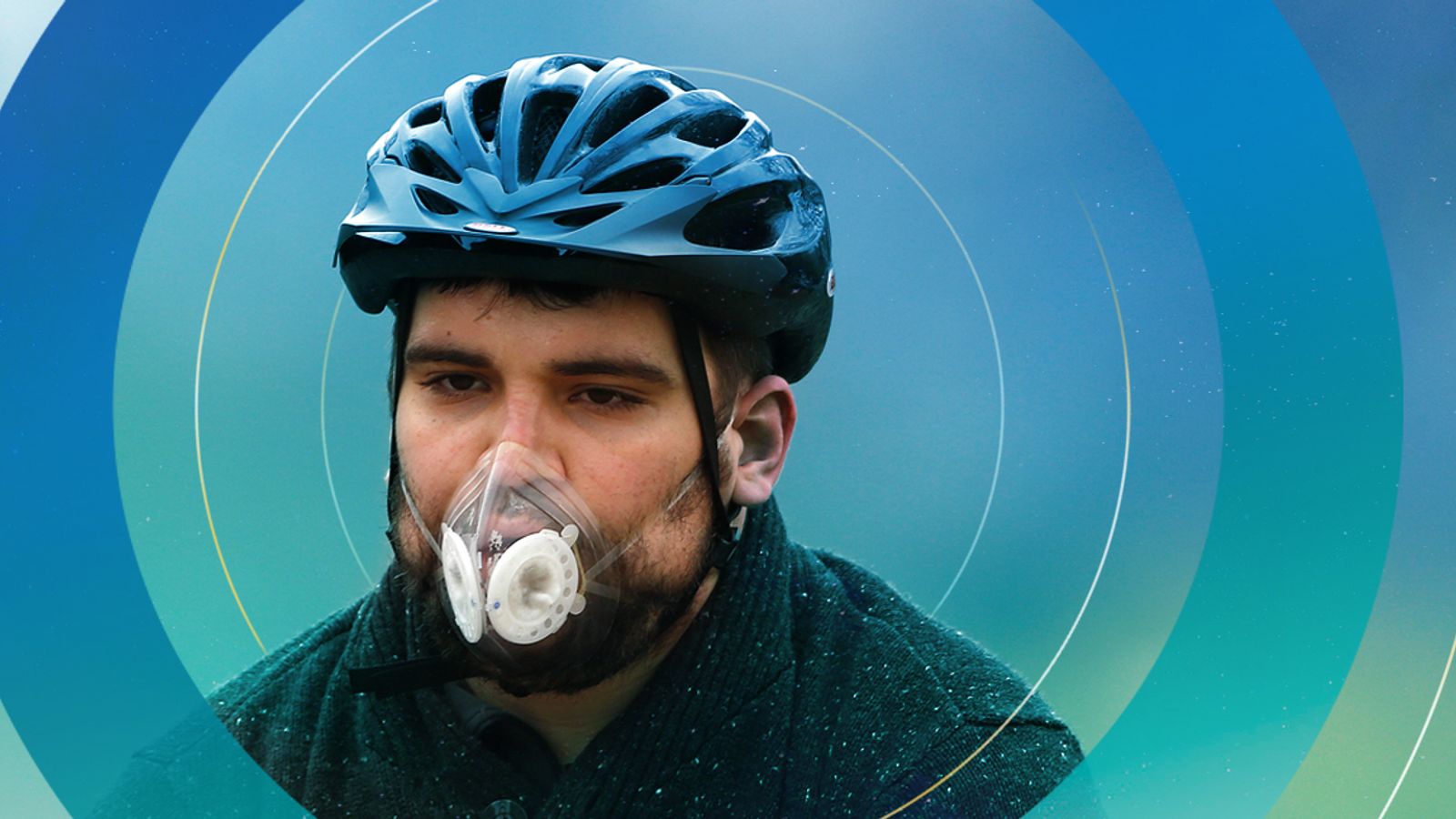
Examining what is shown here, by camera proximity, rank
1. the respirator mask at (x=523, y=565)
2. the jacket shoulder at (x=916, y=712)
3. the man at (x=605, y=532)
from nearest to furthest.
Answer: the respirator mask at (x=523, y=565) < the man at (x=605, y=532) < the jacket shoulder at (x=916, y=712)

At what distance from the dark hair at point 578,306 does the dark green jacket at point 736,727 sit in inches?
15.0

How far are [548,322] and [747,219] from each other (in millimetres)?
620

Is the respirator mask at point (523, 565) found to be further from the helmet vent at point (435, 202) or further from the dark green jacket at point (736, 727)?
the helmet vent at point (435, 202)

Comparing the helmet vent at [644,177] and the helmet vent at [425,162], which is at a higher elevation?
the helmet vent at [425,162]

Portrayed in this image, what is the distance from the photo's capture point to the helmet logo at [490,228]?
317cm

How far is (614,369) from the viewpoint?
129 inches

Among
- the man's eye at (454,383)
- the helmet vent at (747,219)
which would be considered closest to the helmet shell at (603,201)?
the helmet vent at (747,219)

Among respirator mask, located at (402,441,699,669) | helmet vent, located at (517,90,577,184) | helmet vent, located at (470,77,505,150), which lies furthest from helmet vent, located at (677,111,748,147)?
respirator mask, located at (402,441,699,669)

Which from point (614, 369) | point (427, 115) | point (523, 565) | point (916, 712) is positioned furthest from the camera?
point (427, 115)

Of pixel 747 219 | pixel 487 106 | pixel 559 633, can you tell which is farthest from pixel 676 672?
pixel 487 106

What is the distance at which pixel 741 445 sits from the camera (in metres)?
3.71

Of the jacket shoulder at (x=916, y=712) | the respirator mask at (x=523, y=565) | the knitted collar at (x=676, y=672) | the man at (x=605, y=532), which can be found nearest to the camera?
the respirator mask at (x=523, y=565)

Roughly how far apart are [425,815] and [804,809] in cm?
92

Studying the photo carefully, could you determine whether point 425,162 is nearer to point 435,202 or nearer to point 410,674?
point 435,202
